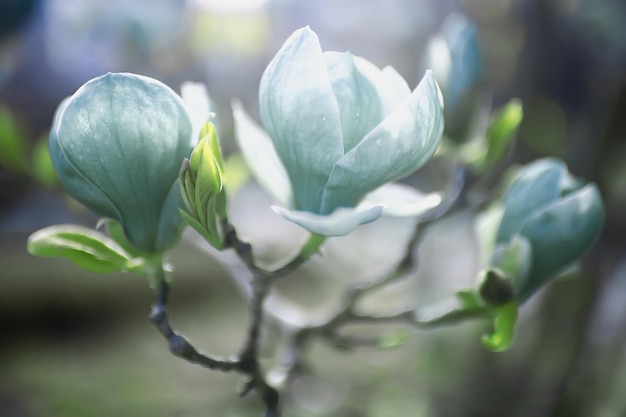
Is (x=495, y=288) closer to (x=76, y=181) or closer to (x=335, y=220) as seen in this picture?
(x=335, y=220)

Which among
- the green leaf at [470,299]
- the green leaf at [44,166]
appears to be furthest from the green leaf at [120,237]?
the green leaf at [44,166]

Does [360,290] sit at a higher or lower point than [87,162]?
lower

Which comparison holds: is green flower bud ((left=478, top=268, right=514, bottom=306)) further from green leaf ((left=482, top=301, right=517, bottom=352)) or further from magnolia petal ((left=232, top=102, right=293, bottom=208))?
magnolia petal ((left=232, top=102, right=293, bottom=208))

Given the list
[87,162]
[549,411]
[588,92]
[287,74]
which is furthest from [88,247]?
[588,92]

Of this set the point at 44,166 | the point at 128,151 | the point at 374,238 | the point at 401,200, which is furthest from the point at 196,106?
the point at 374,238

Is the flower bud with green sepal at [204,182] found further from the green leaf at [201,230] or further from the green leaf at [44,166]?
the green leaf at [44,166]

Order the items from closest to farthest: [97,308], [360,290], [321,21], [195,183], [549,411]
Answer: [195,183], [360,290], [549,411], [97,308], [321,21]

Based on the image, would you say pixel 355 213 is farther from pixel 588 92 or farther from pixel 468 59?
pixel 588 92
